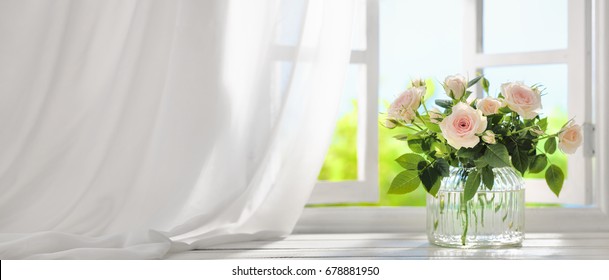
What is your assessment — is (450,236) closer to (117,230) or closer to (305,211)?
(305,211)

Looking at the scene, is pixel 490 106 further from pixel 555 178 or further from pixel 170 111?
pixel 170 111

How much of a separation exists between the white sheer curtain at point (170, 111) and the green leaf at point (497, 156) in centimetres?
44

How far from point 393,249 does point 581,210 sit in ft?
2.11

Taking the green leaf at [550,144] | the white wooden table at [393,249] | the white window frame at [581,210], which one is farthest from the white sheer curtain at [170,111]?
the green leaf at [550,144]

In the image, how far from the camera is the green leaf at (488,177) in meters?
1.53

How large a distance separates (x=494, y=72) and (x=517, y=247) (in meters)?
0.93

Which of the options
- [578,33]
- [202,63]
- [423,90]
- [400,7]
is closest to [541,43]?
[578,33]

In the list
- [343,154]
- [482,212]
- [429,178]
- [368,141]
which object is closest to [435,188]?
[429,178]

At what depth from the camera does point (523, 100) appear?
1.51m

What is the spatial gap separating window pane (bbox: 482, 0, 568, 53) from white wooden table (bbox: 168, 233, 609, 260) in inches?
24.4

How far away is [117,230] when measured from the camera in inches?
68.1

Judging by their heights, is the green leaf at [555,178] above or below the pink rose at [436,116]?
below

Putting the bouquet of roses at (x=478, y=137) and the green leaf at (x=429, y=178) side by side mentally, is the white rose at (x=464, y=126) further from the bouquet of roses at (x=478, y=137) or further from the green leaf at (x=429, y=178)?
the green leaf at (x=429, y=178)
